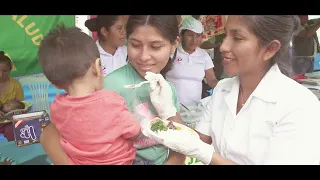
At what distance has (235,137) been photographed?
178cm

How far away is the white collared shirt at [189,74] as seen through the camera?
1806 mm

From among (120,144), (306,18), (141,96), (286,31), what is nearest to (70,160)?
(120,144)

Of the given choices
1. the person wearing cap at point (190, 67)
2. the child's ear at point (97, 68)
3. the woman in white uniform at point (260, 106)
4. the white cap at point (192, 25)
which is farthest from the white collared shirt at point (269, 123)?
the child's ear at point (97, 68)

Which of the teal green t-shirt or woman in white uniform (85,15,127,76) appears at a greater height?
woman in white uniform (85,15,127,76)

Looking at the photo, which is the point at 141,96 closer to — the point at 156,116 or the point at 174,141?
the point at 156,116

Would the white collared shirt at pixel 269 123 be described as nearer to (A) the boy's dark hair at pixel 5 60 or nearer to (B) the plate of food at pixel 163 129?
(B) the plate of food at pixel 163 129

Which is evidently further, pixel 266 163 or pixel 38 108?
pixel 38 108

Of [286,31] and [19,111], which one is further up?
[286,31]

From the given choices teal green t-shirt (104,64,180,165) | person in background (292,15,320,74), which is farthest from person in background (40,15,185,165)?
person in background (292,15,320,74)

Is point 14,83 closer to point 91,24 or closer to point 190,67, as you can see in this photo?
point 91,24

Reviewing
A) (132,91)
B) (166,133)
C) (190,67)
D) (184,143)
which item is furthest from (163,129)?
(190,67)

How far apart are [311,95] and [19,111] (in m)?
1.61

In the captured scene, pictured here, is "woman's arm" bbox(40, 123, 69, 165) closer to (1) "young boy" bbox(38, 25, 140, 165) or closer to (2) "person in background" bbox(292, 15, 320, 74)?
(1) "young boy" bbox(38, 25, 140, 165)

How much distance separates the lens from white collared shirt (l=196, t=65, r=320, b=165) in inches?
64.8
